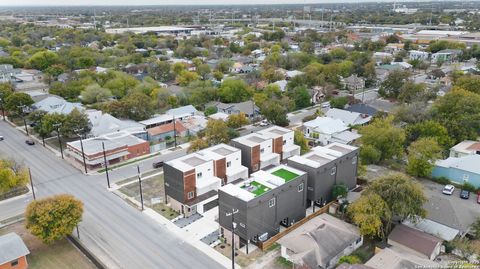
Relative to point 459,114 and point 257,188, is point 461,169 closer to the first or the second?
point 459,114

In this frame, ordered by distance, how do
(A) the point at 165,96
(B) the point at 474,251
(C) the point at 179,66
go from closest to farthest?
1. (B) the point at 474,251
2. (A) the point at 165,96
3. (C) the point at 179,66

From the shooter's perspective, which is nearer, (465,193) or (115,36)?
(465,193)

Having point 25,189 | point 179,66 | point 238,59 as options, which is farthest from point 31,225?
point 238,59

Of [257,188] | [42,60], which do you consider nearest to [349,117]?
[257,188]

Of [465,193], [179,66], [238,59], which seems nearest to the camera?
[465,193]

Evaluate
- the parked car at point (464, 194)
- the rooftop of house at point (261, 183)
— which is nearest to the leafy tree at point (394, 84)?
the parked car at point (464, 194)

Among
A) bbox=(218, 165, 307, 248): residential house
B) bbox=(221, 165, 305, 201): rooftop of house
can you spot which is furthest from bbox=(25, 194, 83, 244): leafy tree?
bbox=(221, 165, 305, 201): rooftop of house

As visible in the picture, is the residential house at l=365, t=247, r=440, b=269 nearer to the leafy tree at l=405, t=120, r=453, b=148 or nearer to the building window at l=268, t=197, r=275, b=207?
the building window at l=268, t=197, r=275, b=207

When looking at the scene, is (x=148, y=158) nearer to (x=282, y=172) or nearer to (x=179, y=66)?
(x=282, y=172)
